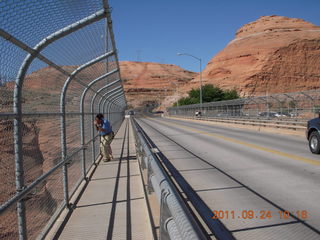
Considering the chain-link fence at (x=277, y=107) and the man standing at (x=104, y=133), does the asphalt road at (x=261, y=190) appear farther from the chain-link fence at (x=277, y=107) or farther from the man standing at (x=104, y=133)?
the chain-link fence at (x=277, y=107)

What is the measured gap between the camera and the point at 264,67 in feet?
268

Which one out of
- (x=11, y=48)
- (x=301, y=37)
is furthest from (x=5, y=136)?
(x=301, y=37)

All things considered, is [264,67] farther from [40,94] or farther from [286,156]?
[40,94]

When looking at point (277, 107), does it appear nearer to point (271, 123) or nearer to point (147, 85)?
point (271, 123)

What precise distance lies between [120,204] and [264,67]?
268 ft

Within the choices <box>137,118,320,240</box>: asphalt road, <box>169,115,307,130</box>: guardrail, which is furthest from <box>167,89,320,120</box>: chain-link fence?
<box>137,118,320,240</box>: asphalt road

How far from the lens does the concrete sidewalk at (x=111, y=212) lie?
444cm

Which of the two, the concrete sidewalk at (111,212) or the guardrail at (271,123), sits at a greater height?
the guardrail at (271,123)

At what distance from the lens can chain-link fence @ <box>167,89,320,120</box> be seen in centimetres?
2208

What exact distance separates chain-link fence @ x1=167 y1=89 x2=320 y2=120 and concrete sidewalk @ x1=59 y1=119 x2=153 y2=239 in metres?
17.5

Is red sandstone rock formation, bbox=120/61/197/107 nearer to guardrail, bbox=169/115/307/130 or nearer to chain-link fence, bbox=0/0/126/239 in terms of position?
guardrail, bbox=169/115/307/130
